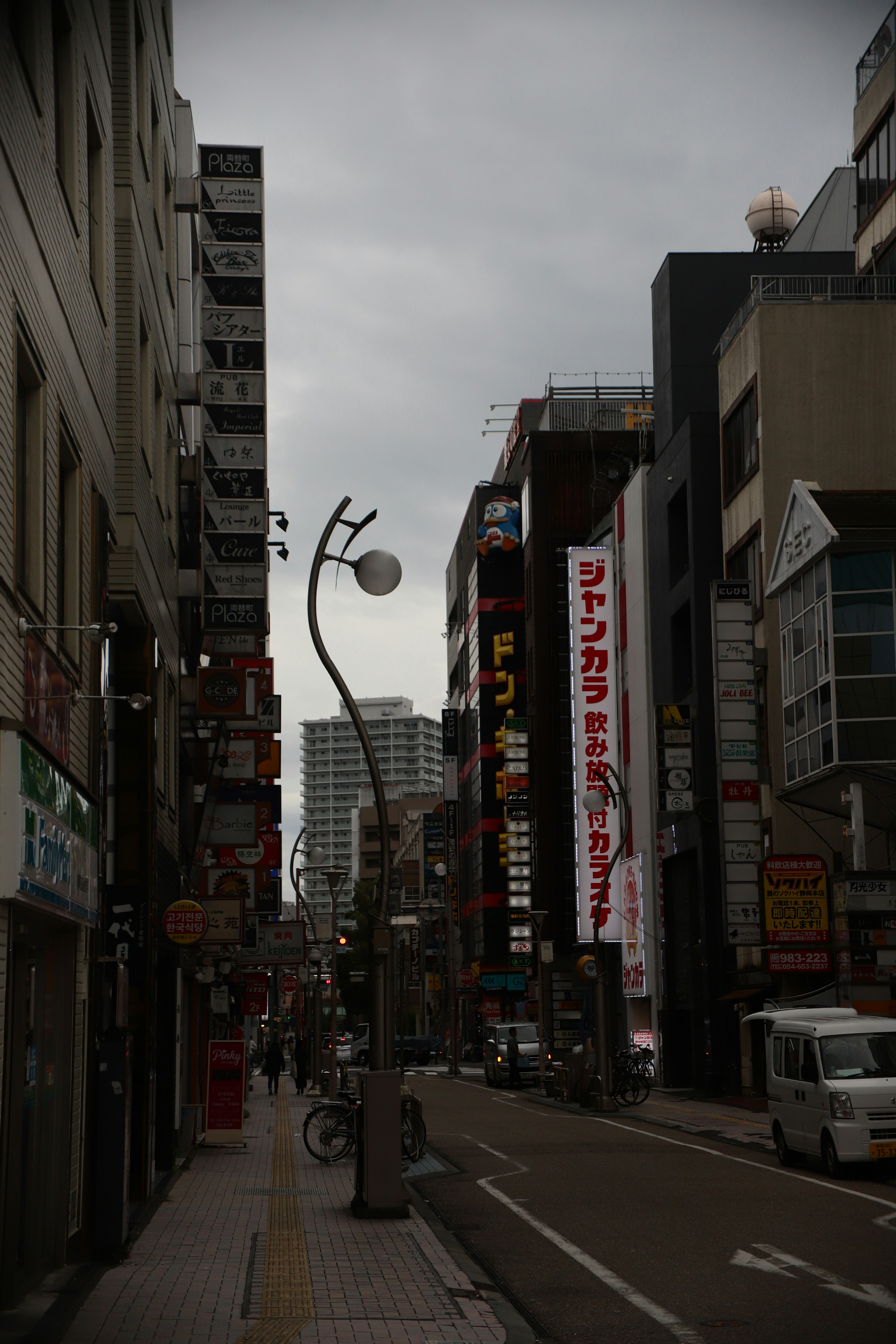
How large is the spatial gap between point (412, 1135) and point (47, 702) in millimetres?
12736

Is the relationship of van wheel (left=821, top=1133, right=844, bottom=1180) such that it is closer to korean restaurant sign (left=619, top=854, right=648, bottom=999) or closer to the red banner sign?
the red banner sign

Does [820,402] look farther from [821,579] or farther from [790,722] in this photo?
[790,722]

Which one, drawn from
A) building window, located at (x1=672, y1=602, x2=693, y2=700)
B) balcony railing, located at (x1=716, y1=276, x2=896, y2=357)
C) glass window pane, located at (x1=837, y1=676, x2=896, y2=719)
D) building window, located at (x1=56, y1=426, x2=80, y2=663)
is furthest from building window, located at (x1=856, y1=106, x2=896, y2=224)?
building window, located at (x1=56, y1=426, x2=80, y2=663)

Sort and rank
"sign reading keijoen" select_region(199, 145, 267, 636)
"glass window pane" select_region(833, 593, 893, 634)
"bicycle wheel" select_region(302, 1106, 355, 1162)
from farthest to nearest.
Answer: "glass window pane" select_region(833, 593, 893, 634) → "sign reading keijoen" select_region(199, 145, 267, 636) → "bicycle wheel" select_region(302, 1106, 355, 1162)

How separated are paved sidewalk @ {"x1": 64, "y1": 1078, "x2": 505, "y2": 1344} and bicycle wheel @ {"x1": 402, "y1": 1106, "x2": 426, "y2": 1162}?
2.08m

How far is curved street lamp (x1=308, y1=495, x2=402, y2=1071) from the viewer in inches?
672

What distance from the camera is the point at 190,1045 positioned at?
33312 mm

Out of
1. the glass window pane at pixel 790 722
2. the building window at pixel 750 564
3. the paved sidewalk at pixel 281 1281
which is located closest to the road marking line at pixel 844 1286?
the paved sidewalk at pixel 281 1281

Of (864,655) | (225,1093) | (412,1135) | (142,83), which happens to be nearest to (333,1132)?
(412,1135)

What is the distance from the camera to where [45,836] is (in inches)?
427

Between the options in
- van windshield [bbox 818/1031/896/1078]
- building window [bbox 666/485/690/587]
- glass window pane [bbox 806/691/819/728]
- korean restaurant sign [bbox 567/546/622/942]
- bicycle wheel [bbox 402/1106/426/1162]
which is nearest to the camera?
van windshield [bbox 818/1031/896/1078]

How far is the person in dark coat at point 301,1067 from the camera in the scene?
176 ft

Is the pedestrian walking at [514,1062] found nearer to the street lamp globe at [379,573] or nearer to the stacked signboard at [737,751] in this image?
the stacked signboard at [737,751]

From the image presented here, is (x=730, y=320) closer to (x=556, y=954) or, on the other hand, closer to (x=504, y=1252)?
(x=556, y=954)
